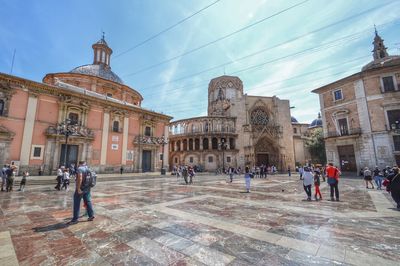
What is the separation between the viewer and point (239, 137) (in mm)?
35062

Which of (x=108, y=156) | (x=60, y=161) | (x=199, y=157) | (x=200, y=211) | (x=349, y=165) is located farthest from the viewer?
(x=199, y=157)

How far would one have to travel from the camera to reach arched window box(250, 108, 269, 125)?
37.5 m

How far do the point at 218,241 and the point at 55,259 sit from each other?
2573 mm

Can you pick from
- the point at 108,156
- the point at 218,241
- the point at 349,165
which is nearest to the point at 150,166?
the point at 108,156

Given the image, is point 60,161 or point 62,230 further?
point 60,161

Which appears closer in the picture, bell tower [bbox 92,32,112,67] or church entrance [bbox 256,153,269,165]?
bell tower [bbox 92,32,112,67]

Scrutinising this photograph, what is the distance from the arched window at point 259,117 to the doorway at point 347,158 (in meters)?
15.3

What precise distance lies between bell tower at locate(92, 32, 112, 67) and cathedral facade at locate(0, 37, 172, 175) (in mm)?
3259

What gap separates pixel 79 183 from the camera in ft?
14.6

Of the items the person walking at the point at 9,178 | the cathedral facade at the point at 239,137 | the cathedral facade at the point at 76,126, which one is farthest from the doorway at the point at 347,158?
the person walking at the point at 9,178

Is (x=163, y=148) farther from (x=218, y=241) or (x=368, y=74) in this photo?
(x=368, y=74)


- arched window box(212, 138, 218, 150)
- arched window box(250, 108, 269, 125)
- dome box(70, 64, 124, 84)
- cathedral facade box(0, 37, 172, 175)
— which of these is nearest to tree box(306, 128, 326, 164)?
arched window box(250, 108, 269, 125)

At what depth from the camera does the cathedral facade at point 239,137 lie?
33562mm

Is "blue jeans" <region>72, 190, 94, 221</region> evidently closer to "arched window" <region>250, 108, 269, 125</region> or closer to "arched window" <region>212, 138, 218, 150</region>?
"arched window" <region>212, 138, 218, 150</region>
